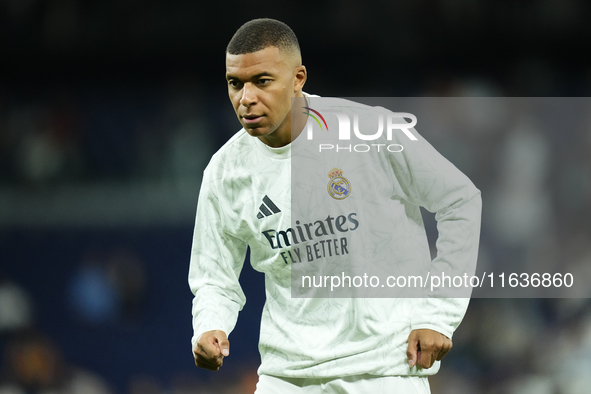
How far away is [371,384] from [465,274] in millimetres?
392

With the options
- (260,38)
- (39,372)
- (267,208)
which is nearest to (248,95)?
(260,38)

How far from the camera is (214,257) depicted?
2.07m

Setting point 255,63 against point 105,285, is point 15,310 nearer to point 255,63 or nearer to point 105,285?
point 105,285

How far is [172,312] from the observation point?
14.1 ft

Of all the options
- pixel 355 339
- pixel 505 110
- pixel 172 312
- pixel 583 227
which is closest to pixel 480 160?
pixel 505 110

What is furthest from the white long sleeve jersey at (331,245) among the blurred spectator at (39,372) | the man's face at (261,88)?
the blurred spectator at (39,372)

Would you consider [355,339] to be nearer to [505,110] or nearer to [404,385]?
[404,385]

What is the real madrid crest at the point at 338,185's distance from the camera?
75.5 inches

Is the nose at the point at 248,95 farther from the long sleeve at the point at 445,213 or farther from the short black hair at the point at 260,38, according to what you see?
the long sleeve at the point at 445,213

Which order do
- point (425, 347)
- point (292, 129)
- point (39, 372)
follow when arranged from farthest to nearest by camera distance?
point (39, 372), point (292, 129), point (425, 347)

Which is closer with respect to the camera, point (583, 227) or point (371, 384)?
point (371, 384)

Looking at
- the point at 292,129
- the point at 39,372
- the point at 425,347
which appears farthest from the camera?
the point at 39,372

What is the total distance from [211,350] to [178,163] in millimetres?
2717

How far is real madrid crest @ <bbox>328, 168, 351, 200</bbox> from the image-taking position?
1.92 meters
